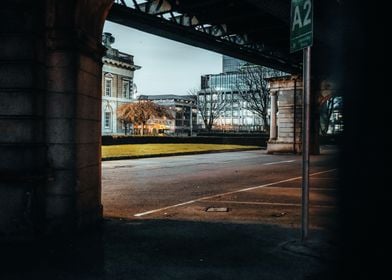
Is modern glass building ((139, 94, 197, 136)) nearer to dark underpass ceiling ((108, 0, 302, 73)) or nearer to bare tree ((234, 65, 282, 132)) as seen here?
bare tree ((234, 65, 282, 132))

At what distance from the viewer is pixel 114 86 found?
6812cm

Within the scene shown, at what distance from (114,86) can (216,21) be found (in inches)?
2106

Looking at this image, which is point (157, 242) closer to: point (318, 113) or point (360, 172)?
point (360, 172)

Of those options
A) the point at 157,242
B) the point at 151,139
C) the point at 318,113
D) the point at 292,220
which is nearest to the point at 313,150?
the point at 318,113

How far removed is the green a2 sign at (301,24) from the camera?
16.2ft

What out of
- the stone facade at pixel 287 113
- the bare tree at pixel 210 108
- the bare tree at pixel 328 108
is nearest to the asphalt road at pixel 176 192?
the bare tree at pixel 328 108

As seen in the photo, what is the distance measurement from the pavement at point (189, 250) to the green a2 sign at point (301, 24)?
1641 mm

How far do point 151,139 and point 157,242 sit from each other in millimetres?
40880

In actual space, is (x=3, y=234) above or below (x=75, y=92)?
below

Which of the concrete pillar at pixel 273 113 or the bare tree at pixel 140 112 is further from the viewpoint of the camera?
the bare tree at pixel 140 112

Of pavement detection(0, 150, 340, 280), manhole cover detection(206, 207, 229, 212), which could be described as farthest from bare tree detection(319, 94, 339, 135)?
manhole cover detection(206, 207, 229, 212)

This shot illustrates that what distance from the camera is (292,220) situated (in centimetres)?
712

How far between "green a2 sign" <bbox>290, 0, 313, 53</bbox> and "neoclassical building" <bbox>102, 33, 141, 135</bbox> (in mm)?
60812

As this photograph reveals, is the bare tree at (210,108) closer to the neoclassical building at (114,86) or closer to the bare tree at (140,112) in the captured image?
the bare tree at (140,112)
